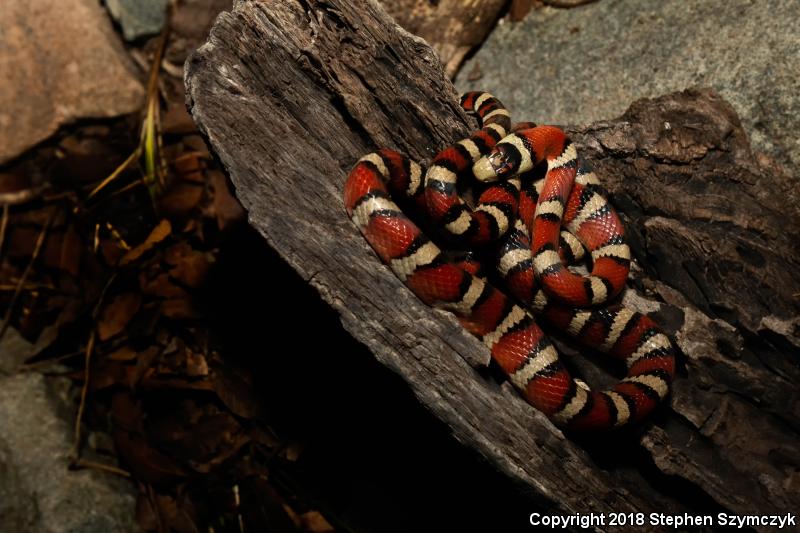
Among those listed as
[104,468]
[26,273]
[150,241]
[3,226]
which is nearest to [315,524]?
[104,468]

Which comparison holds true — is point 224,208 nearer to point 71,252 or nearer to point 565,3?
point 71,252

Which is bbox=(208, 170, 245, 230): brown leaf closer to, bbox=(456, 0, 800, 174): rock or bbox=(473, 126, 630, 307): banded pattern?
bbox=(473, 126, 630, 307): banded pattern

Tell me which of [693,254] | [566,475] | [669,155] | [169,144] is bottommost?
[169,144]


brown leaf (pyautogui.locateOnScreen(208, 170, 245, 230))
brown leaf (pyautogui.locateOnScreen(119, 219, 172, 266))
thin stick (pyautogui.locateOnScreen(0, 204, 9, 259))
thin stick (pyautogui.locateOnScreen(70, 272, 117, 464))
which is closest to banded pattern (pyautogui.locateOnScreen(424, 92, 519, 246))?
brown leaf (pyautogui.locateOnScreen(208, 170, 245, 230))

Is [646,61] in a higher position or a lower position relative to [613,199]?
higher

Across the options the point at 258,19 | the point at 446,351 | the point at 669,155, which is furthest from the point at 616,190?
the point at 258,19

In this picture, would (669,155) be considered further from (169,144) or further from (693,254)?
(169,144)
